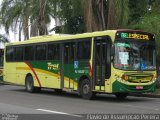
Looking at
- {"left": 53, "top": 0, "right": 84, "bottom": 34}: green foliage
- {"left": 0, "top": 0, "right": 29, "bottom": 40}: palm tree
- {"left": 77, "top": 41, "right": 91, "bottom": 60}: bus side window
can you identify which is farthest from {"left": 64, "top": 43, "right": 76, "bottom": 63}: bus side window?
{"left": 0, "top": 0, "right": 29, "bottom": 40}: palm tree

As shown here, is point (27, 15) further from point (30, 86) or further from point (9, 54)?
point (30, 86)

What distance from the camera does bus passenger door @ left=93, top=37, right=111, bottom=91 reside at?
67.2 ft

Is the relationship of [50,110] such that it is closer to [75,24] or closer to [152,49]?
[152,49]

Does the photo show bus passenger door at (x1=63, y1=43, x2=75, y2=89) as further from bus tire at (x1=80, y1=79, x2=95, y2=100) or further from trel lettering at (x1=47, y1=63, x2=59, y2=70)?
bus tire at (x1=80, y1=79, x2=95, y2=100)

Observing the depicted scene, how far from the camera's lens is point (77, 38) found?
22.5 metres

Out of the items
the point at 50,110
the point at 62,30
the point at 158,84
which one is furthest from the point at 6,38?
the point at 50,110

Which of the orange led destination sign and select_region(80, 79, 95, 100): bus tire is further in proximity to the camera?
select_region(80, 79, 95, 100): bus tire

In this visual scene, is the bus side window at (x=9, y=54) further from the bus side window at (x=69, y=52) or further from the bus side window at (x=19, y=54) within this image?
the bus side window at (x=69, y=52)

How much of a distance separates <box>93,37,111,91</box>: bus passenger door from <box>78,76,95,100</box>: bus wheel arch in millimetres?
449

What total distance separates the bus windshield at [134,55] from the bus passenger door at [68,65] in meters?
3.33

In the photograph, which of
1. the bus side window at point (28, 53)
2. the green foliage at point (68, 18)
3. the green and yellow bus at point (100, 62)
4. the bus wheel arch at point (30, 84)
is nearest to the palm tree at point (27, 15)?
the green foliage at point (68, 18)

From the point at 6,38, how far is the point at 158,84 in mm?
30282

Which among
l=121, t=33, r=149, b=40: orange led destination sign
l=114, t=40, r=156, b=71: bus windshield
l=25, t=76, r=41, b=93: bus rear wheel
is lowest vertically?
l=25, t=76, r=41, b=93: bus rear wheel

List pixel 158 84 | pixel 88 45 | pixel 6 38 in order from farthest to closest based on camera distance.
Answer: pixel 6 38 → pixel 158 84 → pixel 88 45
